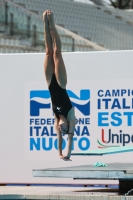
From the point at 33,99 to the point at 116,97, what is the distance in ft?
4.03

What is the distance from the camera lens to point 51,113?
8.85 metres

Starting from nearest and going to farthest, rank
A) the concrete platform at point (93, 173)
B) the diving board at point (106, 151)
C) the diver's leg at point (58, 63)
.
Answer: the concrete platform at point (93, 173), the diver's leg at point (58, 63), the diving board at point (106, 151)

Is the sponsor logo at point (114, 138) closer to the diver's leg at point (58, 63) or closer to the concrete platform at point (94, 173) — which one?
the diver's leg at point (58, 63)

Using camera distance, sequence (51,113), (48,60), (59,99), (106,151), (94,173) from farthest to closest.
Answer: (51,113), (106,151), (48,60), (59,99), (94,173)

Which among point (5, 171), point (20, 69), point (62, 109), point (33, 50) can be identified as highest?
point (33, 50)

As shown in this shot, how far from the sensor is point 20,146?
8.99 meters

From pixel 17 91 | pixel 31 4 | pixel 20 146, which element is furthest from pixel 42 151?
pixel 31 4

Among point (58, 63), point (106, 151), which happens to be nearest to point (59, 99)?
point (58, 63)

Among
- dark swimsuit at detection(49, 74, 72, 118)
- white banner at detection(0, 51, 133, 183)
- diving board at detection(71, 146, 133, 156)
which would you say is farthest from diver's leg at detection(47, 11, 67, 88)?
diving board at detection(71, 146, 133, 156)

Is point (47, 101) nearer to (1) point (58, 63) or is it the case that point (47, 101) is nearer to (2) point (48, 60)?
(2) point (48, 60)

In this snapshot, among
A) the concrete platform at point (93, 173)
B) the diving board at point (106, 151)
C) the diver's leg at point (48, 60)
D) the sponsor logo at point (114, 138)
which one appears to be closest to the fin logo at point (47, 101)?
the sponsor logo at point (114, 138)

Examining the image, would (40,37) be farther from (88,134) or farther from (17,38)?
(88,134)

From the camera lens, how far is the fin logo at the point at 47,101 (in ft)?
28.8

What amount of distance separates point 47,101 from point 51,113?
198mm
